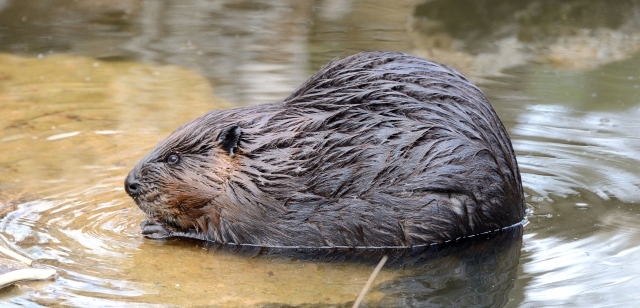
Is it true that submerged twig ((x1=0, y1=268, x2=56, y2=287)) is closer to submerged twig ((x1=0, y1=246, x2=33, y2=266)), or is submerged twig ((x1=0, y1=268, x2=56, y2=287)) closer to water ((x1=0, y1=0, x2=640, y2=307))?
water ((x1=0, y1=0, x2=640, y2=307))

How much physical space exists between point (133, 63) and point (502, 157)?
542cm

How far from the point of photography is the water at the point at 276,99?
14.0ft

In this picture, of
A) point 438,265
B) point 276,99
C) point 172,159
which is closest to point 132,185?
point 172,159

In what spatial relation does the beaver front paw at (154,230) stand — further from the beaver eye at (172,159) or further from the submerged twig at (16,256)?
the submerged twig at (16,256)

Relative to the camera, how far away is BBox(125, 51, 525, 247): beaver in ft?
15.5

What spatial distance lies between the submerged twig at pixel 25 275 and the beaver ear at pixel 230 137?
1185mm

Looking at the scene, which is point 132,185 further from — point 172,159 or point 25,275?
point 25,275

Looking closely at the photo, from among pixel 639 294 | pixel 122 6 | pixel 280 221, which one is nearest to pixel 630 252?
pixel 639 294

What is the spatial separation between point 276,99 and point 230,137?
2.74m

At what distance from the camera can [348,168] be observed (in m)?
4.73

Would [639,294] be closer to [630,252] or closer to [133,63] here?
[630,252]

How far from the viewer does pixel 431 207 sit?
473 cm

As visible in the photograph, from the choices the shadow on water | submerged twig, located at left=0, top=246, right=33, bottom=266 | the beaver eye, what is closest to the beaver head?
the beaver eye

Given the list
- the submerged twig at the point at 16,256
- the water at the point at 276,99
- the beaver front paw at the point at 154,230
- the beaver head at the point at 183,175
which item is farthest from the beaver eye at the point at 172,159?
the submerged twig at the point at 16,256
